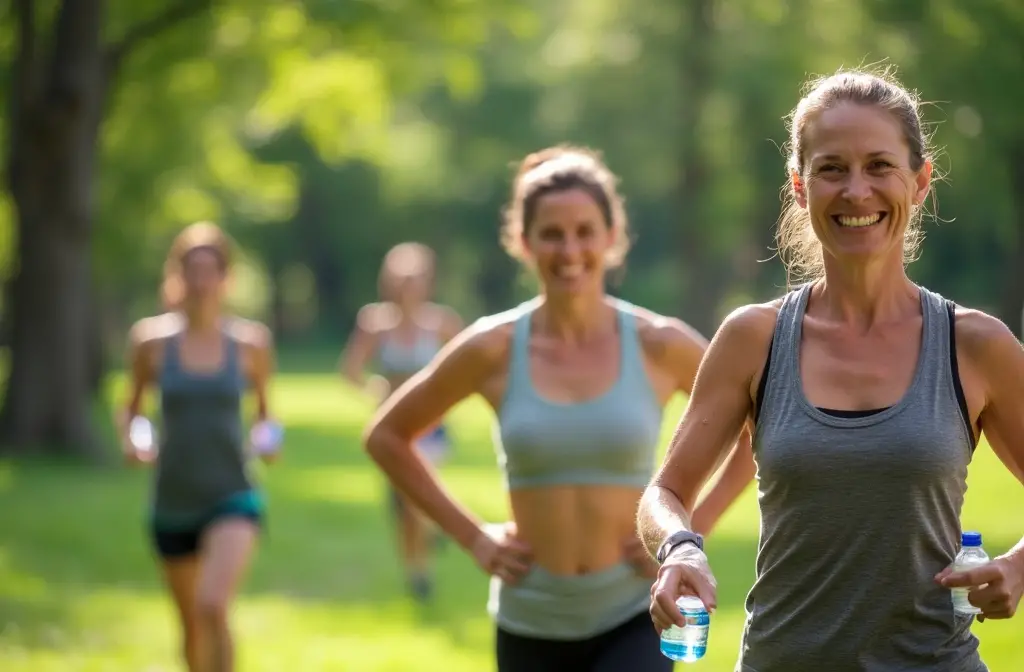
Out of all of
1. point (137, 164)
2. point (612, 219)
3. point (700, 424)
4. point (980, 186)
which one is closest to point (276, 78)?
point (137, 164)

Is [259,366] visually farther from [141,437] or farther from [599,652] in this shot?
[599,652]

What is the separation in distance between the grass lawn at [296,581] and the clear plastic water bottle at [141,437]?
60.9 inches

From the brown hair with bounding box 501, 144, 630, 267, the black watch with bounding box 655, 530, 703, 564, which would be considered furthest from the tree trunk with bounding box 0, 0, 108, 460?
the black watch with bounding box 655, 530, 703, 564

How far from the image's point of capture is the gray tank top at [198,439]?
830cm

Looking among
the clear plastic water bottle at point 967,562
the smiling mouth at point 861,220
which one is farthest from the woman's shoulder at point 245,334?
the clear plastic water bottle at point 967,562

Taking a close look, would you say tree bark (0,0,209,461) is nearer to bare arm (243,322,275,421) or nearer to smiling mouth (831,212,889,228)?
bare arm (243,322,275,421)

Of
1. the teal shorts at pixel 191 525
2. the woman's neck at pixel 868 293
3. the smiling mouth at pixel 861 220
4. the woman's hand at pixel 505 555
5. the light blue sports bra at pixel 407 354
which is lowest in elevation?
the teal shorts at pixel 191 525

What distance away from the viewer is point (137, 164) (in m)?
31.2

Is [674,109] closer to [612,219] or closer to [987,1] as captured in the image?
A: [987,1]

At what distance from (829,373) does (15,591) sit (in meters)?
10.2

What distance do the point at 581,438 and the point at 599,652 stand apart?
2.18 feet

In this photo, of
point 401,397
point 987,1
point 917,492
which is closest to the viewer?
point 917,492

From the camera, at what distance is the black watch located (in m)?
3.45

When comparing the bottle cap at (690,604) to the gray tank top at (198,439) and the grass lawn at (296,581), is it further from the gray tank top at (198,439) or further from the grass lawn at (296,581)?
the grass lawn at (296,581)
